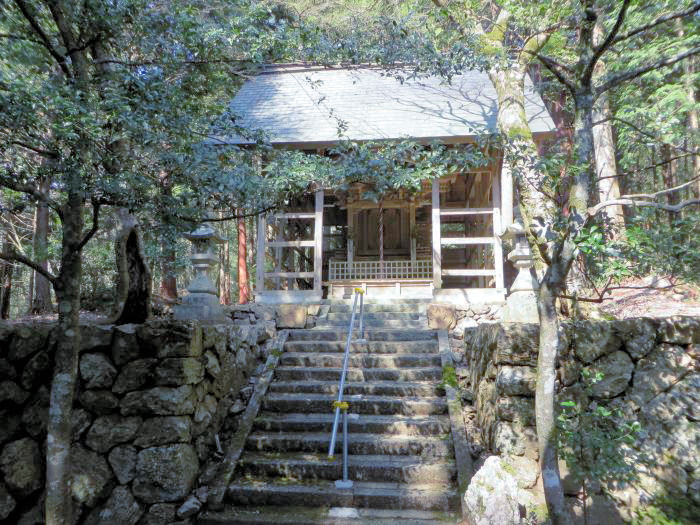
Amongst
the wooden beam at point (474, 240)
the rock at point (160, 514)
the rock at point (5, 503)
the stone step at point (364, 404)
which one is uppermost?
the wooden beam at point (474, 240)

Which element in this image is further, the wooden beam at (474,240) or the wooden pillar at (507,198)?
the wooden beam at (474,240)

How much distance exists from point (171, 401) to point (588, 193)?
360 cm

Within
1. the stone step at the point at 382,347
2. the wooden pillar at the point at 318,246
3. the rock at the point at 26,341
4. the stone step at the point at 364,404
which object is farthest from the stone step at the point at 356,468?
the wooden pillar at the point at 318,246

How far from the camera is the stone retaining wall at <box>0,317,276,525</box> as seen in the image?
11.4ft

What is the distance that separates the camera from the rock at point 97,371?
3.71 metres

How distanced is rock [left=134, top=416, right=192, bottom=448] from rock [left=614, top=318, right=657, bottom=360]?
3781mm

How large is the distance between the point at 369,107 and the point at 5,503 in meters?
8.91

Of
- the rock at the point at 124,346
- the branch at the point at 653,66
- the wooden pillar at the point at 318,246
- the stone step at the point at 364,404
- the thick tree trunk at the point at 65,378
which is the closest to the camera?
the thick tree trunk at the point at 65,378

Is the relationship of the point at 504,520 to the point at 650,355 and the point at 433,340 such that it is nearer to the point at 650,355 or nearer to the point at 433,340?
the point at 650,355

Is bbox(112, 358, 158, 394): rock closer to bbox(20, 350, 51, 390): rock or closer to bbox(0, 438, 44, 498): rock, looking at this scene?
bbox(20, 350, 51, 390): rock

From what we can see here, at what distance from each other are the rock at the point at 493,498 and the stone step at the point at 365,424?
4.52ft

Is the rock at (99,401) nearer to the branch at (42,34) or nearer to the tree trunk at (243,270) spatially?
the branch at (42,34)

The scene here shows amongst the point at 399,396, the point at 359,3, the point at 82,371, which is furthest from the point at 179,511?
the point at 359,3

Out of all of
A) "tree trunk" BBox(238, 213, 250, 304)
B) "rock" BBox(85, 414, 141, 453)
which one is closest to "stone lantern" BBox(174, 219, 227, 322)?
"rock" BBox(85, 414, 141, 453)
